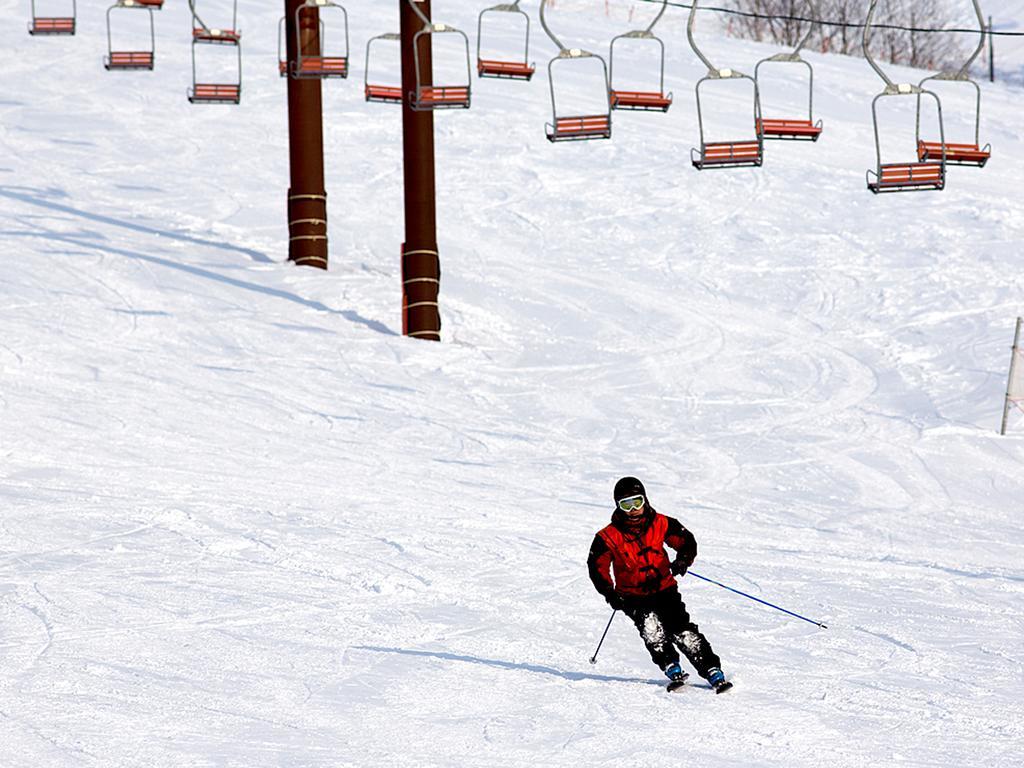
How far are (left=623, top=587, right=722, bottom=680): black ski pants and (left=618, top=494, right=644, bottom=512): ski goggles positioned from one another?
0.46 m

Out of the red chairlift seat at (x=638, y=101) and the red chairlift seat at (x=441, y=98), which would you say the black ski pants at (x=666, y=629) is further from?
the red chairlift seat at (x=441, y=98)

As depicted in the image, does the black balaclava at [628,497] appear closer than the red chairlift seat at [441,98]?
Yes

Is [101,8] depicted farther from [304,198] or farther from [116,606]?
[116,606]

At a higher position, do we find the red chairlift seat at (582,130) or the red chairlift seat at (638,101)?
the red chairlift seat at (638,101)

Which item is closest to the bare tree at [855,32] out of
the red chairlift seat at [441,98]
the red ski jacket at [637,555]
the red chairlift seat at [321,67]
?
the red chairlift seat at [321,67]

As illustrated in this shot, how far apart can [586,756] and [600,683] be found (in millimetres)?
1137

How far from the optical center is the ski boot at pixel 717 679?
6.91m

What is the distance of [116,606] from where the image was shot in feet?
26.1

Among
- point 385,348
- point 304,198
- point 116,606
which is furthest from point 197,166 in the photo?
point 116,606

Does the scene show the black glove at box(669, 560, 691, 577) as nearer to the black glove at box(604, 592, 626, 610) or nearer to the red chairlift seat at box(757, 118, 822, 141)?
the black glove at box(604, 592, 626, 610)

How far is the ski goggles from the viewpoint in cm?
678

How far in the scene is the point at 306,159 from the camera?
18.9 meters

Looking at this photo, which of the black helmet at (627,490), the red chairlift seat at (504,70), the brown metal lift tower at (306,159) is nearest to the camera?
the black helmet at (627,490)

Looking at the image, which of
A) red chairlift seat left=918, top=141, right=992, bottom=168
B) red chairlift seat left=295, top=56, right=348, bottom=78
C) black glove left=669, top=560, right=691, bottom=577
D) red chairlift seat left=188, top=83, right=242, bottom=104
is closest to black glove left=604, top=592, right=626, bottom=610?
black glove left=669, top=560, right=691, bottom=577
